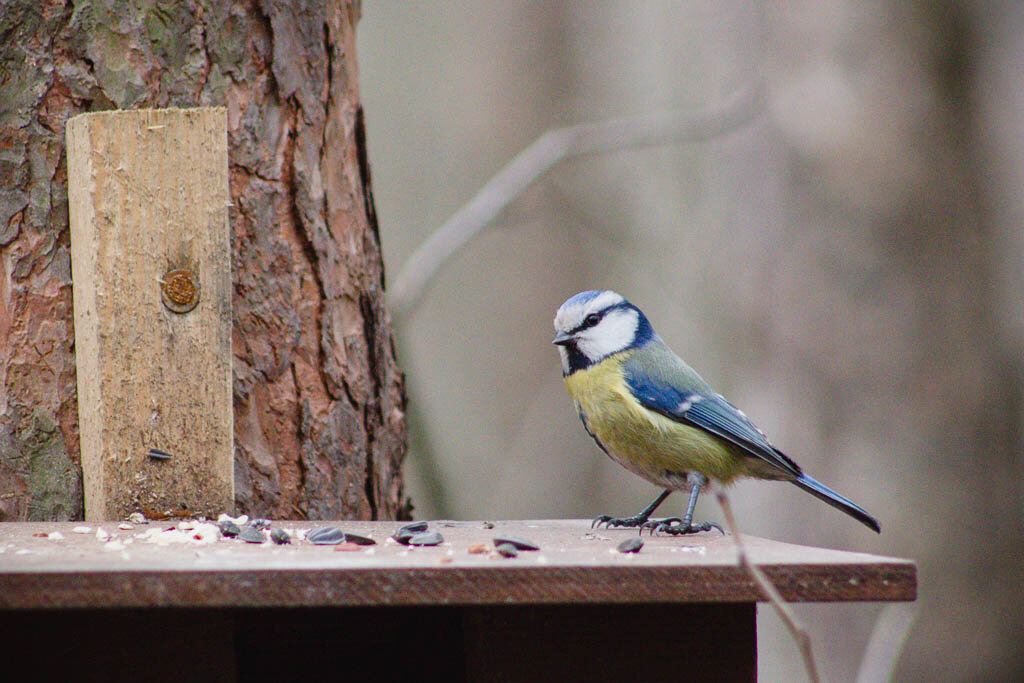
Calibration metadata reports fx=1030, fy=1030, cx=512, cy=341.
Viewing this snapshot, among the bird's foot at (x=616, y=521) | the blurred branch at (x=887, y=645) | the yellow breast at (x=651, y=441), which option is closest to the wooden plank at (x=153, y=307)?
the bird's foot at (x=616, y=521)

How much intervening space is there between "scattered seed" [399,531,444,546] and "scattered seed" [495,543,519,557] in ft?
0.36

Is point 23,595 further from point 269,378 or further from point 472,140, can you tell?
point 472,140

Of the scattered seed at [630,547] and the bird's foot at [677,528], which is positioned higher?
the scattered seed at [630,547]

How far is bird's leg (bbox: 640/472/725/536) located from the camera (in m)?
1.88

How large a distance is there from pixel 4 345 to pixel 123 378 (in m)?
0.25

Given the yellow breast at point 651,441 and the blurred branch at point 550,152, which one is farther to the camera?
the blurred branch at point 550,152

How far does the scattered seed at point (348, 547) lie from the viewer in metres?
1.30

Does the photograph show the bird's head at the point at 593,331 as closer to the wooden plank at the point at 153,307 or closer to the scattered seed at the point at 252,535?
the wooden plank at the point at 153,307

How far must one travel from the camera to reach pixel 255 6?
2.02 metres

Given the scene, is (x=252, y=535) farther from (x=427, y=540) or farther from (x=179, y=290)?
(x=179, y=290)

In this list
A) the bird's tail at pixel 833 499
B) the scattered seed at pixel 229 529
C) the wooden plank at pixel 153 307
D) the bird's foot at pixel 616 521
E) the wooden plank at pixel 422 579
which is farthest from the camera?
the bird's tail at pixel 833 499

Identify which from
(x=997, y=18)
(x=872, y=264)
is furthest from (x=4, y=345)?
(x=997, y=18)

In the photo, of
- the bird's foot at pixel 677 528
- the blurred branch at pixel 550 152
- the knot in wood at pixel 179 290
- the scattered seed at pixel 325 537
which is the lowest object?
the bird's foot at pixel 677 528

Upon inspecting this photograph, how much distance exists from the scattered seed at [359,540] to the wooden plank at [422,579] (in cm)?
19
